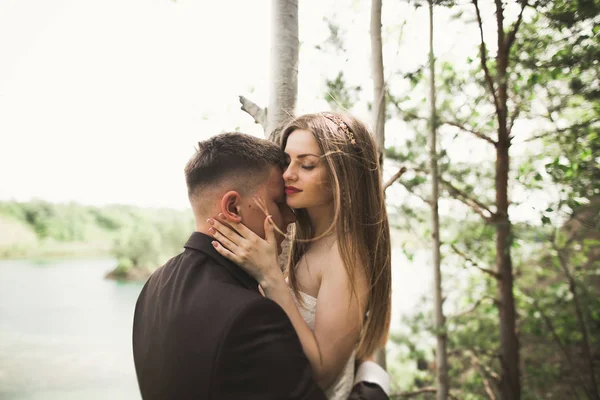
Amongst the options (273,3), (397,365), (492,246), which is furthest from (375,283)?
(397,365)

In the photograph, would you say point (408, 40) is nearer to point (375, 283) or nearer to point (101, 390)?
point (375, 283)

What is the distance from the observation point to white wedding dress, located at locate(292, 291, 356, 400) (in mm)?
1632

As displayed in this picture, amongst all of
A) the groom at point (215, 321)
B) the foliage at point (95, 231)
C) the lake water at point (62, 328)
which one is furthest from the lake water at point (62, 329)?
the groom at point (215, 321)

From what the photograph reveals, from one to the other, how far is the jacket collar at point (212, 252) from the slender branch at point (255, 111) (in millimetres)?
784

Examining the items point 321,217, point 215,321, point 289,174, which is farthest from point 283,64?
point 215,321

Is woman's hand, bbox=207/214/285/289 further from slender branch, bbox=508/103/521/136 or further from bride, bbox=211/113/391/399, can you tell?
slender branch, bbox=508/103/521/136

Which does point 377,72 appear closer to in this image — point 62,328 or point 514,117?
point 514,117

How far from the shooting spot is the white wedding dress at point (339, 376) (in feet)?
5.35

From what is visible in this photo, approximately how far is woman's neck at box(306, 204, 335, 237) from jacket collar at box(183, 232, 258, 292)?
56cm

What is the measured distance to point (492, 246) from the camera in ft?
20.1

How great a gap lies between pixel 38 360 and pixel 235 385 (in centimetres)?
791

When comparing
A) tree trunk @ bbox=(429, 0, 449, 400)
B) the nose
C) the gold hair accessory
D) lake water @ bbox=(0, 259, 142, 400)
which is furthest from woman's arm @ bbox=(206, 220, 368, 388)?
lake water @ bbox=(0, 259, 142, 400)

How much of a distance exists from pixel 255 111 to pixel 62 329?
24.6ft

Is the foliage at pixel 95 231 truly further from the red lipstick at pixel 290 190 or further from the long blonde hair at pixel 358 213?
the red lipstick at pixel 290 190
